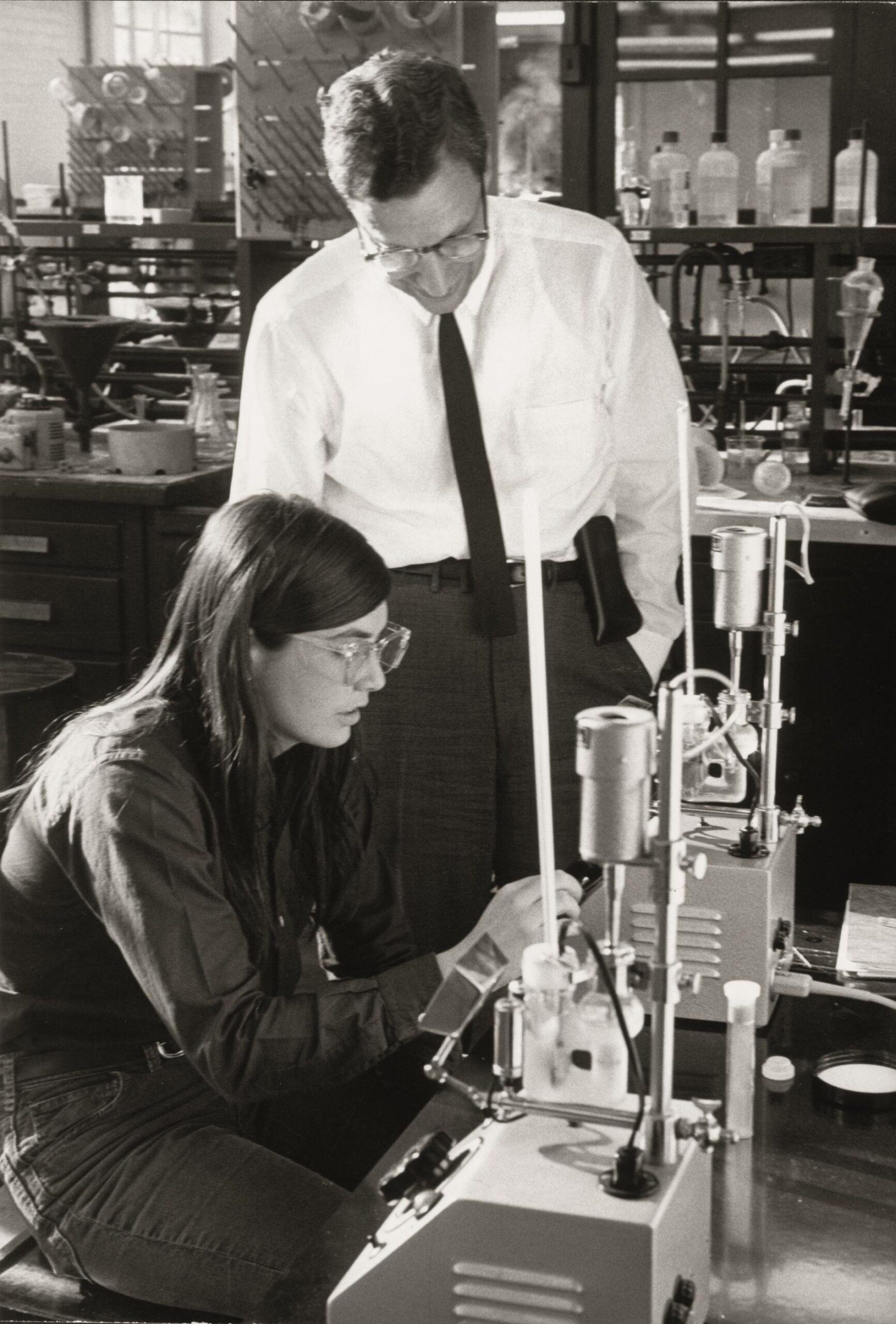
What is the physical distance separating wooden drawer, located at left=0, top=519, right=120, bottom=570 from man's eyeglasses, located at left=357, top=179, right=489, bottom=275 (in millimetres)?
Answer: 1635

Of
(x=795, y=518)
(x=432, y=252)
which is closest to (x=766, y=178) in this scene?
(x=795, y=518)

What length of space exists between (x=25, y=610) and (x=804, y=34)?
2.26 meters

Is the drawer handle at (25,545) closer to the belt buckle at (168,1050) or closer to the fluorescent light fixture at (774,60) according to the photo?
the fluorescent light fixture at (774,60)

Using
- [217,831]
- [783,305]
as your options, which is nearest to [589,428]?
[217,831]

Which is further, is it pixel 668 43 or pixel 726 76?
pixel 668 43

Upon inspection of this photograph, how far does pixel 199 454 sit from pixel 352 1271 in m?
3.02

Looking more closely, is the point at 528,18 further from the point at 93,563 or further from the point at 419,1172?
the point at 419,1172

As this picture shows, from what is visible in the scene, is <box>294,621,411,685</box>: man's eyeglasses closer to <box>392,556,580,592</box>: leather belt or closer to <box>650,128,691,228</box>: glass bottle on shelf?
<box>392,556,580,592</box>: leather belt

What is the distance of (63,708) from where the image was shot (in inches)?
135

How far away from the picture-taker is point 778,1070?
1.27m

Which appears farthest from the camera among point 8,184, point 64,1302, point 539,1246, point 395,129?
point 8,184

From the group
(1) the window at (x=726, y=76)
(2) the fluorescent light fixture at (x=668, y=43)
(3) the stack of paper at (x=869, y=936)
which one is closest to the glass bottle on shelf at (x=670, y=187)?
(1) the window at (x=726, y=76)

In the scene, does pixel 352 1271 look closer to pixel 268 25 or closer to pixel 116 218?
pixel 268 25

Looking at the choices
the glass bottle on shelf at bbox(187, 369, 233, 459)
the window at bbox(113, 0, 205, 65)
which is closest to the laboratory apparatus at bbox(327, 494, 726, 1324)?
the glass bottle on shelf at bbox(187, 369, 233, 459)
